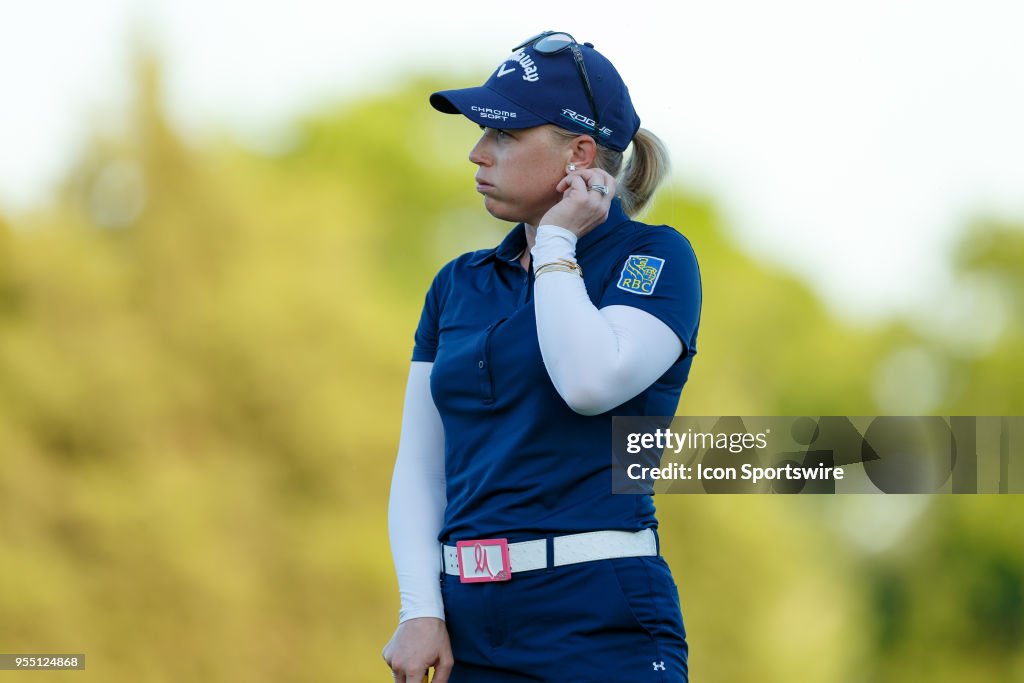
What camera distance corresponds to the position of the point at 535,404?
2.27m

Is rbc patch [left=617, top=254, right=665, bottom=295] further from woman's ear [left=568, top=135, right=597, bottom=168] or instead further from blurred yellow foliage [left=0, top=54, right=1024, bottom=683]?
blurred yellow foliage [left=0, top=54, right=1024, bottom=683]

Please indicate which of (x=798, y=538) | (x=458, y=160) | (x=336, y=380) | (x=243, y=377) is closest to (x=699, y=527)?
(x=798, y=538)

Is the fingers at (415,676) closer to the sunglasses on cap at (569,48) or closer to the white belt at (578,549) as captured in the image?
the white belt at (578,549)

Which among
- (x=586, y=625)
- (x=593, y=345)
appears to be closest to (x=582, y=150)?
(x=593, y=345)

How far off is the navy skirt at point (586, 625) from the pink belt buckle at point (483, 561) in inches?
0.8

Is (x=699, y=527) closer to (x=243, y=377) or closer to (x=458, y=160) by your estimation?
(x=243, y=377)

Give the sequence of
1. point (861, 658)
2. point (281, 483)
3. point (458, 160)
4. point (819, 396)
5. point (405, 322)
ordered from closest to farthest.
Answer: point (281, 483)
point (405, 322)
point (861, 658)
point (458, 160)
point (819, 396)

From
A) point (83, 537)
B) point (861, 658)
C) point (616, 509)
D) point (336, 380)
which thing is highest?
point (616, 509)

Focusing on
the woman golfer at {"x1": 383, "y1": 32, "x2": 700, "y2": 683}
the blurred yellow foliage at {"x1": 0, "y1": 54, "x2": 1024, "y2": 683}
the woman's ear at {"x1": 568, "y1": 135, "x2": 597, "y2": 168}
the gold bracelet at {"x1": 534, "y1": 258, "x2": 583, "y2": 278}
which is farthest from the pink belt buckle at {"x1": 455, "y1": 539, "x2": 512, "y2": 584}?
the blurred yellow foliage at {"x1": 0, "y1": 54, "x2": 1024, "y2": 683}

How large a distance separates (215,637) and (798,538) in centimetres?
648

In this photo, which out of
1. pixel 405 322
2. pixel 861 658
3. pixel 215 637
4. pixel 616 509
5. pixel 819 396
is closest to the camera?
pixel 616 509

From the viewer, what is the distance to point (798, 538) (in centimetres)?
1371

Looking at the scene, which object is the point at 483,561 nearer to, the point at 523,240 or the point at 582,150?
the point at 523,240

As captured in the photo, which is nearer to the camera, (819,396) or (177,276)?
(177,276)
